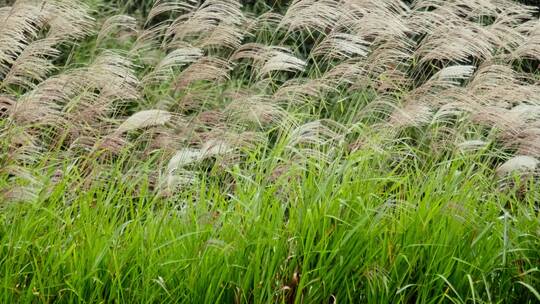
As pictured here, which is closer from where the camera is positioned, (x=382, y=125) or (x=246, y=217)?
(x=246, y=217)

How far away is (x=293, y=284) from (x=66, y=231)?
3.35 feet

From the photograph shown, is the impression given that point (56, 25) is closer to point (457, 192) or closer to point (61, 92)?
point (61, 92)

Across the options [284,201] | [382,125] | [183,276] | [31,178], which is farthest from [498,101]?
[31,178]

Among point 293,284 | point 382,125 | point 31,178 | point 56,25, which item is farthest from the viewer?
point 56,25

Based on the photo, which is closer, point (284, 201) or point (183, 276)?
point (183, 276)

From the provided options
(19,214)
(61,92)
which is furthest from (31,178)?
(61,92)

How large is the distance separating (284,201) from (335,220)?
433 millimetres

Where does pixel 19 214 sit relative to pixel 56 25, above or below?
below

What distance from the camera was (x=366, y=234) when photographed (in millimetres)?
4012

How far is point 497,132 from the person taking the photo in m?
5.00

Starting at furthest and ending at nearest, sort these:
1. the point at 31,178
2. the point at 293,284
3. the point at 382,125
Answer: the point at 382,125, the point at 31,178, the point at 293,284

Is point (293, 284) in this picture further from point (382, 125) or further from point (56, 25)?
point (56, 25)

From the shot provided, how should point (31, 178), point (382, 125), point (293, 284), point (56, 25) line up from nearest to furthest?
point (293, 284) → point (31, 178) → point (382, 125) → point (56, 25)

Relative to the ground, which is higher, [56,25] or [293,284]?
[56,25]
